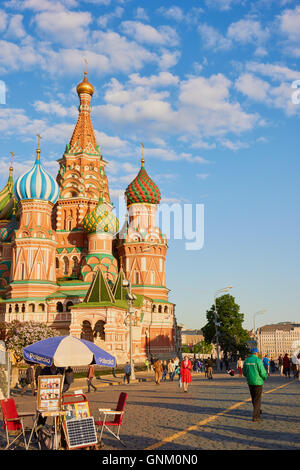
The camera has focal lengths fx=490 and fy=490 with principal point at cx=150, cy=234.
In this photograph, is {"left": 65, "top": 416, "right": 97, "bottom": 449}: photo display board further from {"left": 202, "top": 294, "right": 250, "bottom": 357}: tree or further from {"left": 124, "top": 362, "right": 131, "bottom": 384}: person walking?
{"left": 202, "top": 294, "right": 250, "bottom": 357}: tree

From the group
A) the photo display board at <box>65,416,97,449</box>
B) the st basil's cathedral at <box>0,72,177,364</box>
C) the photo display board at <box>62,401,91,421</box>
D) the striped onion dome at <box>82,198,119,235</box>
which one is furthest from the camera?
the striped onion dome at <box>82,198,119,235</box>

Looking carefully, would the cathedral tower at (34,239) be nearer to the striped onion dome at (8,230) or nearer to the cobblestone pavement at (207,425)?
the striped onion dome at (8,230)

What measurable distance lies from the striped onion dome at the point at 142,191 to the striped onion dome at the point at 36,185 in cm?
1102

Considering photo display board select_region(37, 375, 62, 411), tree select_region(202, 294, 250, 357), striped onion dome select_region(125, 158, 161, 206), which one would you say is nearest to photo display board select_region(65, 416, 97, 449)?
photo display board select_region(37, 375, 62, 411)

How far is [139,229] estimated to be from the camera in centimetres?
5900

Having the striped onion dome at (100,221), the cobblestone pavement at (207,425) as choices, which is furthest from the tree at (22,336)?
the cobblestone pavement at (207,425)

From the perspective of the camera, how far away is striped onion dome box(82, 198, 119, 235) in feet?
180

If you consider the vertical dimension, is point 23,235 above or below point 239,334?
above

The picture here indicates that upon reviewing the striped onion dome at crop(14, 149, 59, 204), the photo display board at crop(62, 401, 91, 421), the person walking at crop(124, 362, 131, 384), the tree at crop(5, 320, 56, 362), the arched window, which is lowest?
the person walking at crop(124, 362, 131, 384)

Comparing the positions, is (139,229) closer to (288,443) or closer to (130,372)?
(130,372)

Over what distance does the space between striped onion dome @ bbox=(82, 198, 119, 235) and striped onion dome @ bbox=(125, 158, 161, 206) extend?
5574 millimetres

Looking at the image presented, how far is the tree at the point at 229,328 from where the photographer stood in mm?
63969
